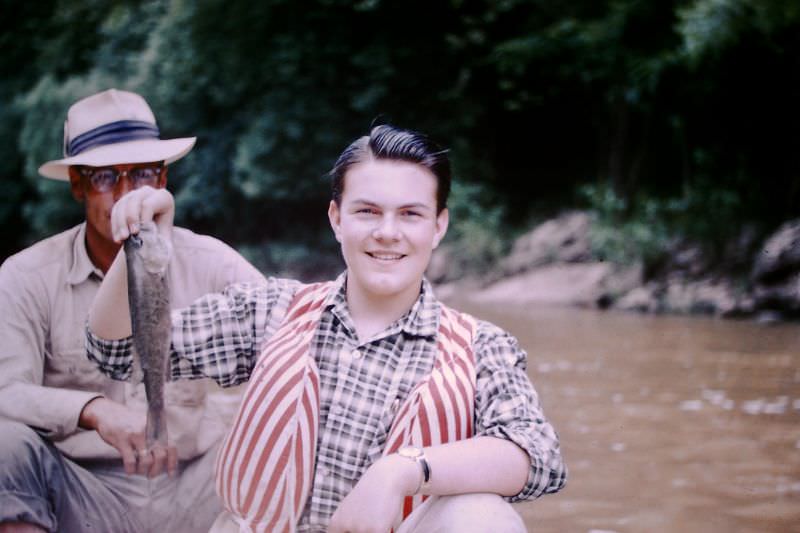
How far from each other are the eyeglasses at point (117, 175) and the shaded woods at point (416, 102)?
1210cm

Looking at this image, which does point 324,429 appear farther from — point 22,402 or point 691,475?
point 691,475

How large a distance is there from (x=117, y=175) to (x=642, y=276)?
36.6 ft

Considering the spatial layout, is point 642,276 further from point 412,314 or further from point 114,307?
point 114,307

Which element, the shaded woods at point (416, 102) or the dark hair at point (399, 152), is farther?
the shaded woods at point (416, 102)

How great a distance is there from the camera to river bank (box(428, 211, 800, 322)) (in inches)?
446

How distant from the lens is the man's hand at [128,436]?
2229mm

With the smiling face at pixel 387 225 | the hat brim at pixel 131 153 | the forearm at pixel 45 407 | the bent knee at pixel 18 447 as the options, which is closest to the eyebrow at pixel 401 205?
the smiling face at pixel 387 225

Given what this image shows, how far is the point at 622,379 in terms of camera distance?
670 cm

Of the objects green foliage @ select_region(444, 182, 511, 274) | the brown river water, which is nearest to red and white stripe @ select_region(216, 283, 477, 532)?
the brown river water

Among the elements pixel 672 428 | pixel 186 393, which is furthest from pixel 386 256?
pixel 672 428

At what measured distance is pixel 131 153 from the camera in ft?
9.22

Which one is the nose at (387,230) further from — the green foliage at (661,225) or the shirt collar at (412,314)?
the green foliage at (661,225)

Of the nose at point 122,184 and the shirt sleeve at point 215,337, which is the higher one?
the nose at point 122,184

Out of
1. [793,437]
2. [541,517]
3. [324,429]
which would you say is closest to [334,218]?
[324,429]
